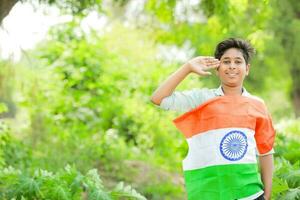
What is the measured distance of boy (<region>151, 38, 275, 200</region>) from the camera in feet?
11.9

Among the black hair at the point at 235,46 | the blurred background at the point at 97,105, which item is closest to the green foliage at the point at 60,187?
the blurred background at the point at 97,105

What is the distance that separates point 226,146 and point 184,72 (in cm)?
46

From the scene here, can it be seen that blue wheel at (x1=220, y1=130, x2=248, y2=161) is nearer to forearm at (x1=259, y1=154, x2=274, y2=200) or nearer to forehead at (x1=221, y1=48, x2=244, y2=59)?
forearm at (x1=259, y1=154, x2=274, y2=200)

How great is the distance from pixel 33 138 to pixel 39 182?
543 centimetres

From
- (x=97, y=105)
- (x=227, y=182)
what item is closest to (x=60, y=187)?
(x=227, y=182)

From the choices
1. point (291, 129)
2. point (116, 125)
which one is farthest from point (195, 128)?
point (291, 129)

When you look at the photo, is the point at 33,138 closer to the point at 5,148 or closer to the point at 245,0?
the point at 5,148

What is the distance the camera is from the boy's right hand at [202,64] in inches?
142

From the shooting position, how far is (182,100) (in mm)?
3775

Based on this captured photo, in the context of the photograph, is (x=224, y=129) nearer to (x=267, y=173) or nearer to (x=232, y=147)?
(x=232, y=147)

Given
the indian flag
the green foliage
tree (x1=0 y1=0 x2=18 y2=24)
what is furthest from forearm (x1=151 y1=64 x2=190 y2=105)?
tree (x1=0 y1=0 x2=18 y2=24)

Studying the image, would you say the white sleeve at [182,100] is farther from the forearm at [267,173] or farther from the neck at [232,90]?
the forearm at [267,173]

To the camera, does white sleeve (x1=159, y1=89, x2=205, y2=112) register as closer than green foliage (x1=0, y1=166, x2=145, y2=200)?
Yes

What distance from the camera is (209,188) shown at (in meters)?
3.71
